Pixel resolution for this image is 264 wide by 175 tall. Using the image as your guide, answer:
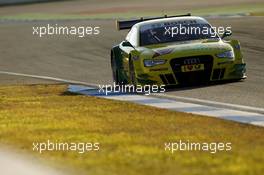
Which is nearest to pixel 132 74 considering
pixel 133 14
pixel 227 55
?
pixel 227 55

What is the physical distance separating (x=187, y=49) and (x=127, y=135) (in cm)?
613

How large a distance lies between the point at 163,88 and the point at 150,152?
23.2 ft

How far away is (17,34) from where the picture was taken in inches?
1337

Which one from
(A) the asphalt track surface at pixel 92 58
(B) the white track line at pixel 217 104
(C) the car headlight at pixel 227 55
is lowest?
(A) the asphalt track surface at pixel 92 58

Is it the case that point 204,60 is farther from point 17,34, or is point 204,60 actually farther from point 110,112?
point 17,34

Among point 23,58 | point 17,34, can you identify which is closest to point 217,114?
point 23,58

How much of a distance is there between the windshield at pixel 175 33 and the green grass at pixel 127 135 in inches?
104

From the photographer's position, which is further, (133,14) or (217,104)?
(133,14)

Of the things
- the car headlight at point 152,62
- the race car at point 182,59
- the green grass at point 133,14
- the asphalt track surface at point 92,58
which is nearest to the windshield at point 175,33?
the race car at point 182,59

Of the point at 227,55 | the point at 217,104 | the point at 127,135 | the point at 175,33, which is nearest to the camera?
the point at 127,135

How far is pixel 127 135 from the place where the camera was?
28.6ft

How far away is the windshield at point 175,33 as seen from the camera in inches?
610

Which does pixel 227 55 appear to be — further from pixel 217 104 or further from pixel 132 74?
pixel 217 104

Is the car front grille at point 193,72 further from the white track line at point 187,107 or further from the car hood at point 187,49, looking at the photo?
the white track line at point 187,107
